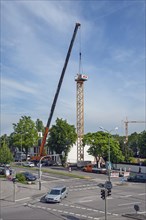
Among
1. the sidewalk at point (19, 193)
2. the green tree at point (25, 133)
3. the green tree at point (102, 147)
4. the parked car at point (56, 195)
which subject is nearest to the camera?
the parked car at point (56, 195)

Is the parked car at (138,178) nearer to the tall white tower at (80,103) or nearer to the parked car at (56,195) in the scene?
the parked car at (56,195)

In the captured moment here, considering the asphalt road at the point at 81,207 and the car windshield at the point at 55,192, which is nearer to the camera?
the asphalt road at the point at 81,207

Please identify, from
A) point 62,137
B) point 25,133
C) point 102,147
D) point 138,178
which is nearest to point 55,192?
point 138,178

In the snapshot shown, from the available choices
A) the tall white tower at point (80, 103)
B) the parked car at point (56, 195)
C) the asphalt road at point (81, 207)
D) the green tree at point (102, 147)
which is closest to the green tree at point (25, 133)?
the tall white tower at point (80, 103)

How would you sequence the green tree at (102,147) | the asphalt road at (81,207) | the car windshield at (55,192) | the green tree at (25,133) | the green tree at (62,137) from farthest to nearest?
1. the green tree at (25,133)
2. the green tree at (62,137)
3. the green tree at (102,147)
4. the car windshield at (55,192)
5. the asphalt road at (81,207)

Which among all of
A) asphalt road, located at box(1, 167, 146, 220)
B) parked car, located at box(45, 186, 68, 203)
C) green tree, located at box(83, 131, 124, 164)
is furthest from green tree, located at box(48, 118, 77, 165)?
parked car, located at box(45, 186, 68, 203)

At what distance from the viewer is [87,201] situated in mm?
37438

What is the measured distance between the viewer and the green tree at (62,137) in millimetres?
84812

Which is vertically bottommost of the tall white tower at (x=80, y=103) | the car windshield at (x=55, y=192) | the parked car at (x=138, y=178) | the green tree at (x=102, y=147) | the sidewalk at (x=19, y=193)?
the sidewalk at (x=19, y=193)

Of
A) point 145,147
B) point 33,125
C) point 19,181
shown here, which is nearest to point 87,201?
point 19,181

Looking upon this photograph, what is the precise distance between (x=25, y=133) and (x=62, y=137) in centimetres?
1892

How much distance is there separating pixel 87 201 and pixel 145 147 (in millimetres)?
74351

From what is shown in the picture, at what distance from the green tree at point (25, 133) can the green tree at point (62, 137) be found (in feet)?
47.5

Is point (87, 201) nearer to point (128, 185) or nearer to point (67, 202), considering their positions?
point (67, 202)
